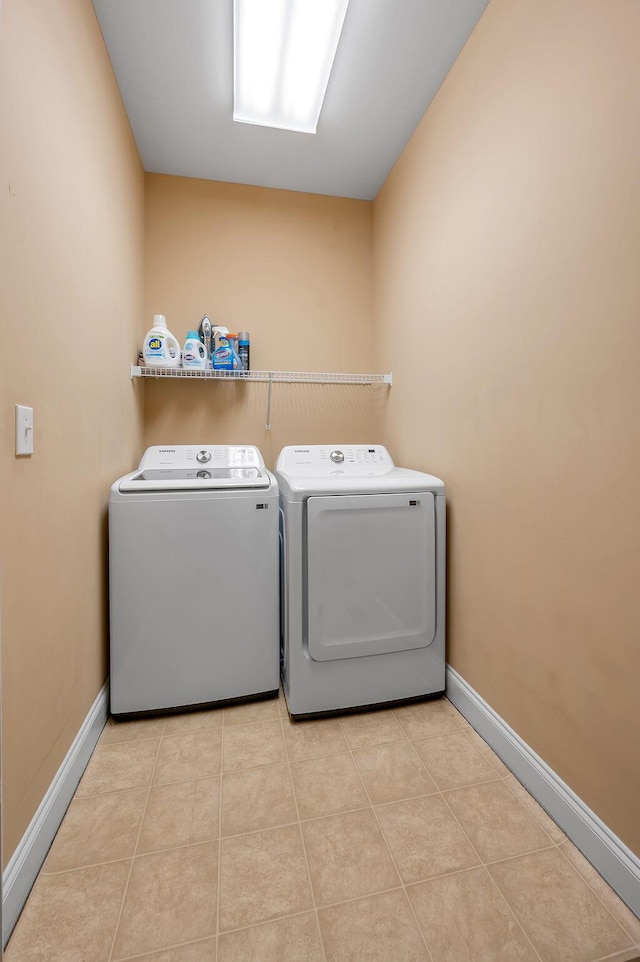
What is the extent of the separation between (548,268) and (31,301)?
4.38ft

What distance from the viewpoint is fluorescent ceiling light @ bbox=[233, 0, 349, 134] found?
1385 mm

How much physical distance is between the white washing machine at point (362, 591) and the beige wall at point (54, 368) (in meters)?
0.69

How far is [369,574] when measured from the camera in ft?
5.26

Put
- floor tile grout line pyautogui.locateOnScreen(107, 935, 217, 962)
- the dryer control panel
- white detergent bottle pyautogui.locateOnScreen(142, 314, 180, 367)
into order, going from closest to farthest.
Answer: floor tile grout line pyautogui.locateOnScreen(107, 935, 217, 962)
white detergent bottle pyautogui.locateOnScreen(142, 314, 180, 367)
the dryer control panel

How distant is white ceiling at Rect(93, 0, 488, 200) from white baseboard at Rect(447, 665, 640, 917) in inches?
93.5

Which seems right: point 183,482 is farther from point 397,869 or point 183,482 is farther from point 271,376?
point 397,869

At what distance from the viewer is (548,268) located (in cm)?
117

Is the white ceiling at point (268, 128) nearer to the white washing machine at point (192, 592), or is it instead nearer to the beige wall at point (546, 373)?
the beige wall at point (546, 373)

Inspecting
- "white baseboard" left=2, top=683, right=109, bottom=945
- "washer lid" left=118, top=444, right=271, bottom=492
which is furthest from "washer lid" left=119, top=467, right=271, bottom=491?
"white baseboard" left=2, top=683, right=109, bottom=945

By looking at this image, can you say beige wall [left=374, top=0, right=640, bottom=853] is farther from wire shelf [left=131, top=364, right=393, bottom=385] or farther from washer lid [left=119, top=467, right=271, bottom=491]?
washer lid [left=119, top=467, right=271, bottom=491]

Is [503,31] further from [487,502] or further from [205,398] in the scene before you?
[205,398]

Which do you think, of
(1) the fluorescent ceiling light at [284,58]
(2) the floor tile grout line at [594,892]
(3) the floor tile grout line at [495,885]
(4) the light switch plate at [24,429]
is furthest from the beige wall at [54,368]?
(2) the floor tile grout line at [594,892]

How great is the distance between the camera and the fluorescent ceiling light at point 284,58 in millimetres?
1385

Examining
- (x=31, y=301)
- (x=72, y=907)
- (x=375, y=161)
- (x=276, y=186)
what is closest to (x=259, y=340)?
(x=276, y=186)
